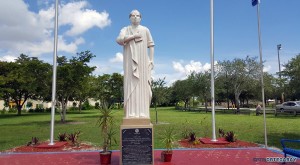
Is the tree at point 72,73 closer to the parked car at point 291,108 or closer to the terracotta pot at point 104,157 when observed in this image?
the terracotta pot at point 104,157

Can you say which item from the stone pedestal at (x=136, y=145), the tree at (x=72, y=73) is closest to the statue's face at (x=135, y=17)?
the stone pedestal at (x=136, y=145)

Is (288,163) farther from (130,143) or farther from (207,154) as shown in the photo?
(130,143)

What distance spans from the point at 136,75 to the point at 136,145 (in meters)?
2.03

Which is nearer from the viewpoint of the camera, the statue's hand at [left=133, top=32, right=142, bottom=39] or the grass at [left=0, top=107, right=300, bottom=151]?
the statue's hand at [left=133, top=32, right=142, bottom=39]

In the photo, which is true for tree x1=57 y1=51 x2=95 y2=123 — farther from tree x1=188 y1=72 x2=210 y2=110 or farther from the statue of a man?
tree x1=188 y1=72 x2=210 y2=110

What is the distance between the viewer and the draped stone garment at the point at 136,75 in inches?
349

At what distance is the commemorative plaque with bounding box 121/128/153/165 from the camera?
8336mm

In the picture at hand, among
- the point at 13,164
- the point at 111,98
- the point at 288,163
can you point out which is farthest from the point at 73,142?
the point at 111,98

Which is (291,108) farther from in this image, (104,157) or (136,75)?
(104,157)

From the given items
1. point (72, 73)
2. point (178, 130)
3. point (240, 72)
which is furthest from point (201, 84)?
point (178, 130)

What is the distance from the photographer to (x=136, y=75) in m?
8.88

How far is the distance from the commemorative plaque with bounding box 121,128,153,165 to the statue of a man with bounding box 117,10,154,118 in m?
0.57

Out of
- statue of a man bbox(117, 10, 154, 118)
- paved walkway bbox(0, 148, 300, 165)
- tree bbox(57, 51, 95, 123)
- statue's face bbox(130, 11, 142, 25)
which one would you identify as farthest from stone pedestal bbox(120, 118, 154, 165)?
tree bbox(57, 51, 95, 123)

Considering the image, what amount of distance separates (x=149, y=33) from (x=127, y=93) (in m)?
2.00
